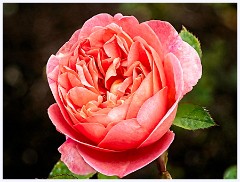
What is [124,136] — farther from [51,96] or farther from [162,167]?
[51,96]

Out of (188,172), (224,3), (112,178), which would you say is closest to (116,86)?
(112,178)

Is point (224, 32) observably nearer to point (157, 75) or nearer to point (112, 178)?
point (112, 178)

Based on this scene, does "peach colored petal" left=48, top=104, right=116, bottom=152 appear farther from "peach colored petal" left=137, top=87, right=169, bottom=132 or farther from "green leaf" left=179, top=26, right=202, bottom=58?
"green leaf" left=179, top=26, right=202, bottom=58

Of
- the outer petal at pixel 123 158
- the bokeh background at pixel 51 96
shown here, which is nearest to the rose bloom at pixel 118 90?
the outer petal at pixel 123 158

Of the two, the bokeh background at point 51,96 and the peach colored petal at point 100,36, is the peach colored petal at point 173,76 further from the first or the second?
the bokeh background at point 51,96

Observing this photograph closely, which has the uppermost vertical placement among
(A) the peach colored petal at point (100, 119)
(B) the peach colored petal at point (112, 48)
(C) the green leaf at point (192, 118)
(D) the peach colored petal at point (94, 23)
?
(D) the peach colored petal at point (94, 23)

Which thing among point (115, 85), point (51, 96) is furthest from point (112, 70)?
point (51, 96)
